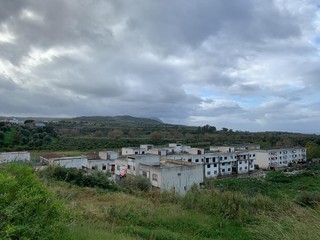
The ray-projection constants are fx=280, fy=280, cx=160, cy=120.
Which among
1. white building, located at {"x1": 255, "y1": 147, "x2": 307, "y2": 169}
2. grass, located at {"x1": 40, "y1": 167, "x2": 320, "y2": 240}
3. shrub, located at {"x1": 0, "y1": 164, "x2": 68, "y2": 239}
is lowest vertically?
white building, located at {"x1": 255, "y1": 147, "x2": 307, "y2": 169}

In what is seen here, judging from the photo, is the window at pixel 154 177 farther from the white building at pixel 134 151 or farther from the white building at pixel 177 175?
the white building at pixel 134 151

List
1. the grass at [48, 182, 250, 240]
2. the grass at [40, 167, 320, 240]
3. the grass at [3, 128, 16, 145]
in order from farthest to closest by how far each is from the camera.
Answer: the grass at [3, 128, 16, 145], the grass at [48, 182, 250, 240], the grass at [40, 167, 320, 240]

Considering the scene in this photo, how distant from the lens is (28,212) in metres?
2.86

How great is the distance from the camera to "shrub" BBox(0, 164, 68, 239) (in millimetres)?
2650

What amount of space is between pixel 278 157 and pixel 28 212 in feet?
200

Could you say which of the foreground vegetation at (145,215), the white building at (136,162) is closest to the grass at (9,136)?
the white building at (136,162)

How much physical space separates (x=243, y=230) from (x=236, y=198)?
5.25 feet

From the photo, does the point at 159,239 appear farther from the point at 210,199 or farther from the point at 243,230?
the point at 210,199

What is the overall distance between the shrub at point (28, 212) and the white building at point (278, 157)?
5682cm

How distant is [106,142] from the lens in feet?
225

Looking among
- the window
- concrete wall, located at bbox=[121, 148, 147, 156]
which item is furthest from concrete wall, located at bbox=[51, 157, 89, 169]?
concrete wall, located at bbox=[121, 148, 147, 156]

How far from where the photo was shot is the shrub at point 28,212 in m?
2.65

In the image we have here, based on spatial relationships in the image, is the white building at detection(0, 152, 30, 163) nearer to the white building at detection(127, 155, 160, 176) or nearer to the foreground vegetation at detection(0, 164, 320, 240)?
the foreground vegetation at detection(0, 164, 320, 240)

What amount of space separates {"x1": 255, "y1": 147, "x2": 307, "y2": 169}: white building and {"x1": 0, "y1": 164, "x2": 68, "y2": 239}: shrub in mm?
56821
